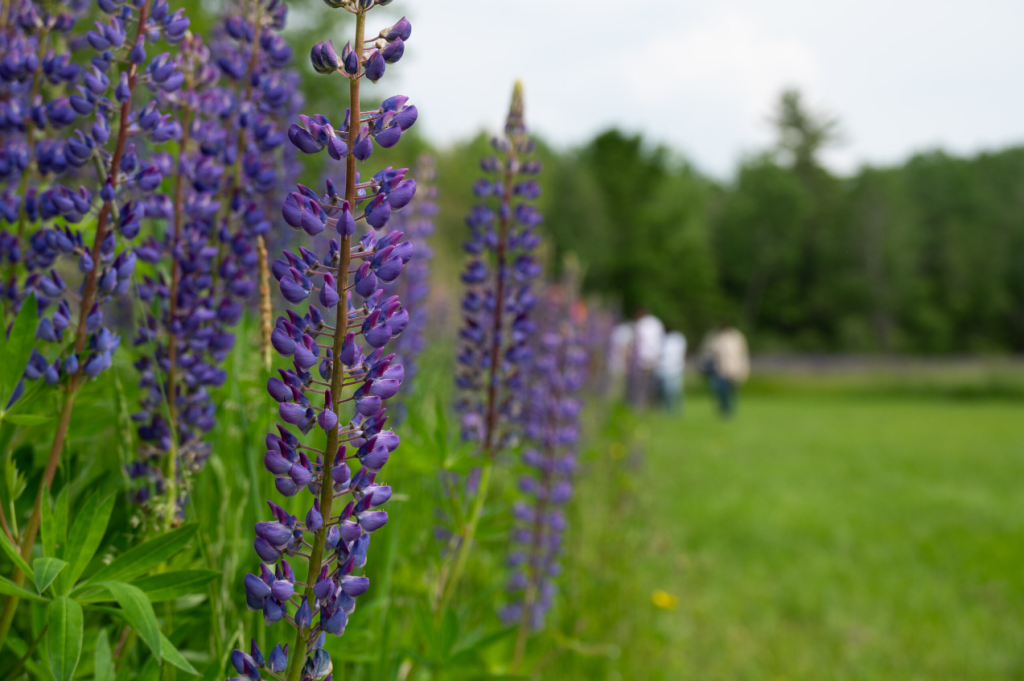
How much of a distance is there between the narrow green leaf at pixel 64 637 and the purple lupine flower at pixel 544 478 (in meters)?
1.69

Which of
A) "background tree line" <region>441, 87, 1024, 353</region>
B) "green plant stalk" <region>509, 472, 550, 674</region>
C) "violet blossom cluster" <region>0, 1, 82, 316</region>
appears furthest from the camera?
"background tree line" <region>441, 87, 1024, 353</region>

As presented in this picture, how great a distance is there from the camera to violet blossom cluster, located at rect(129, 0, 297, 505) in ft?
4.68

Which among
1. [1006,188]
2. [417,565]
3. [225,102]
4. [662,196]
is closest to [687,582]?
[417,565]

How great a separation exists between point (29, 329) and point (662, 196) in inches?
2316

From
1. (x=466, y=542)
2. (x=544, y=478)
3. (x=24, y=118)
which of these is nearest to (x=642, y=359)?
(x=544, y=478)

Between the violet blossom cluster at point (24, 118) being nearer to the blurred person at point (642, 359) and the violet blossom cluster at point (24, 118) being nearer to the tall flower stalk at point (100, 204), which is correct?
the tall flower stalk at point (100, 204)

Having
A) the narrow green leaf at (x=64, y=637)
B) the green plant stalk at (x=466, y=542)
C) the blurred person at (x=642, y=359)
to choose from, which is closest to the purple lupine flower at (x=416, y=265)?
the green plant stalk at (x=466, y=542)

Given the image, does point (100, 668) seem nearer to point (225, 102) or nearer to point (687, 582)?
point (225, 102)

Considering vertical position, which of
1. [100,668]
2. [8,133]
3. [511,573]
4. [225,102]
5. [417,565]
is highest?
[225,102]

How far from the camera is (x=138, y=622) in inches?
37.0

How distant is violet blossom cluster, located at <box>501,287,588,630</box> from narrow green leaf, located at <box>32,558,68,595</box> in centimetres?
174

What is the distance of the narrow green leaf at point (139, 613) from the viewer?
0.92 meters

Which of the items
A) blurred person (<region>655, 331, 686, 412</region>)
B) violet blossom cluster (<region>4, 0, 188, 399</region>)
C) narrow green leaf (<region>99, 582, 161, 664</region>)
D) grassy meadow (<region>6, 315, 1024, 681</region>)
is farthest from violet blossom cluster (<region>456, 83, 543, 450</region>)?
blurred person (<region>655, 331, 686, 412</region>)

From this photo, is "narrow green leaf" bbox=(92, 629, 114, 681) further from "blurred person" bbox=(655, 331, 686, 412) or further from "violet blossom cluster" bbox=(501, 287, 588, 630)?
"blurred person" bbox=(655, 331, 686, 412)
